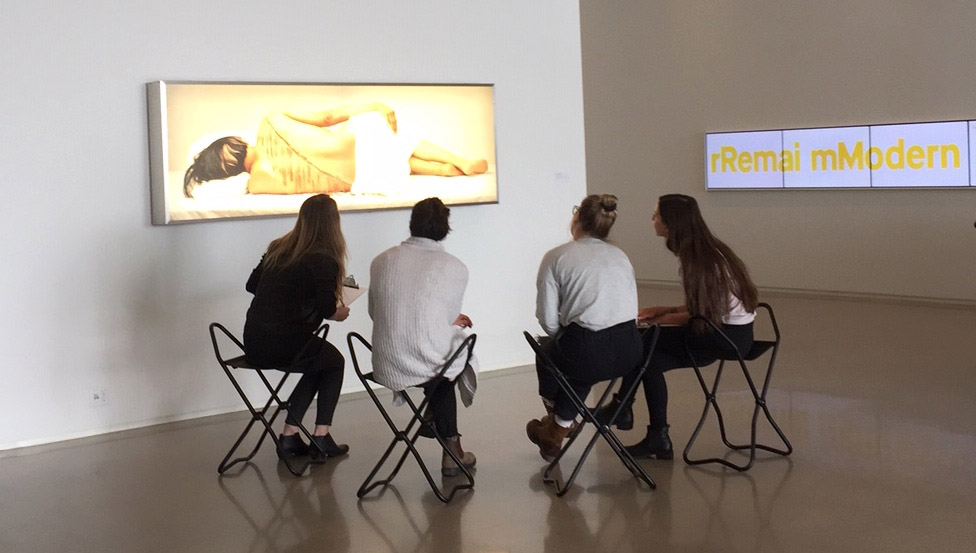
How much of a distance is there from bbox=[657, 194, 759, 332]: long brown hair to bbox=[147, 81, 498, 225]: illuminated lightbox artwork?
2316mm

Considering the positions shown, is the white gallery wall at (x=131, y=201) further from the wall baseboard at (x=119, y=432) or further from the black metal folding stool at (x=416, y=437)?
the black metal folding stool at (x=416, y=437)

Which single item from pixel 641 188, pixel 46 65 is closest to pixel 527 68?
pixel 46 65

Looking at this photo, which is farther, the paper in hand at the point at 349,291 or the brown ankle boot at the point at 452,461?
the paper in hand at the point at 349,291

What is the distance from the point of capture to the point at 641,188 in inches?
480

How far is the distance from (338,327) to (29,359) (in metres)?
1.73

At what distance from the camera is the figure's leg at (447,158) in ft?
22.0

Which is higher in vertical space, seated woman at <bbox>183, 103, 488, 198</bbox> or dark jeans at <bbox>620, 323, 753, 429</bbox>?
seated woman at <bbox>183, 103, 488, 198</bbox>

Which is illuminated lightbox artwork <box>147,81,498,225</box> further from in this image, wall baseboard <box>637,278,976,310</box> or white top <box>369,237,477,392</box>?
wall baseboard <box>637,278,976,310</box>

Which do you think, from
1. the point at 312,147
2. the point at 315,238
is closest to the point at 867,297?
the point at 312,147

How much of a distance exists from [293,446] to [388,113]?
7.43ft

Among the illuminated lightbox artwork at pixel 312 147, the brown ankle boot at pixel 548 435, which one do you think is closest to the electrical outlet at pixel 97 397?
the illuminated lightbox artwork at pixel 312 147

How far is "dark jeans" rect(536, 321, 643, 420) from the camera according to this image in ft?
14.6

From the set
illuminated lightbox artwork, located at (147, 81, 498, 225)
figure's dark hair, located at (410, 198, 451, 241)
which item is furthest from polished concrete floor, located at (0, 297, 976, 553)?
illuminated lightbox artwork, located at (147, 81, 498, 225)

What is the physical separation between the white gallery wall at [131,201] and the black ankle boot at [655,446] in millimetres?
2271
